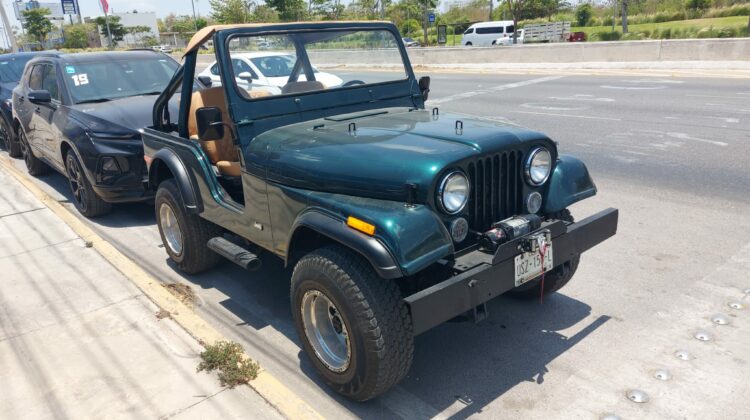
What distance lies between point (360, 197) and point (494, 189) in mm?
754

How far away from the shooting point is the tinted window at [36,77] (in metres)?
7.79

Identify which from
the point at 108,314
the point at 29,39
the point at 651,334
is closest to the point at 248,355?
the point at 108,314

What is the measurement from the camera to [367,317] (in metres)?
2.75

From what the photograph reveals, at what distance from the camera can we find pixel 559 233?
3.20 metres

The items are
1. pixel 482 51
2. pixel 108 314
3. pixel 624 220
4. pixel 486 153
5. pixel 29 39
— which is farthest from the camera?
pixel 29 39

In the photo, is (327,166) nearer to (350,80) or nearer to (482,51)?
(350,80)

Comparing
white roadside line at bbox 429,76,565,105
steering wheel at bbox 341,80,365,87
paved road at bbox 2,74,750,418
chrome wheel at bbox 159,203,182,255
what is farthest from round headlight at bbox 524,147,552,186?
white roadside line at bbox 429,76,565,105

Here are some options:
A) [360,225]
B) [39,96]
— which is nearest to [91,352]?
[360,225]

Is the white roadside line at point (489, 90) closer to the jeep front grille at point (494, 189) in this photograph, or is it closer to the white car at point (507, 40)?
the jeep front grille at point (494, 189)

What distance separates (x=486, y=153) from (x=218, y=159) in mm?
2300

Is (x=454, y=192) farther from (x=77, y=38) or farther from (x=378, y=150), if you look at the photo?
(x=77, y=38)

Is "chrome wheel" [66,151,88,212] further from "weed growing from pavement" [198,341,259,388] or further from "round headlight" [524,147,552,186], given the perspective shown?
"round headlight" [524,147,552,186]

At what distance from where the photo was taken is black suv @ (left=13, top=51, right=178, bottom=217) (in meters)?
6.11

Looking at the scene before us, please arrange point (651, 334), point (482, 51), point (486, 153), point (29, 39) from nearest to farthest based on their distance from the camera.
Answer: point (486, 153), point (651, 334), point (482, 51), point (29, 39)
